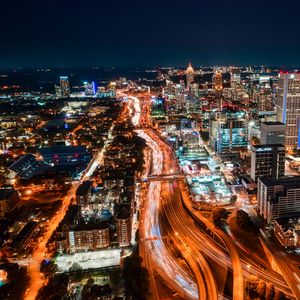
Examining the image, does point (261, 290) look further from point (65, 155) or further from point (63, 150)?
point (63, 150)

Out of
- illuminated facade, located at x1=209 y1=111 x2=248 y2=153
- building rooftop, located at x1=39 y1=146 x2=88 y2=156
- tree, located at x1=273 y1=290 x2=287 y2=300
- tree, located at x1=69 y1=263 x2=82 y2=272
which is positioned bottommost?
tree, located at x1=273 y1=290 x2=287 y2=300

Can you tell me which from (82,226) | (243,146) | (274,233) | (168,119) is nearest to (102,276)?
(82,226)

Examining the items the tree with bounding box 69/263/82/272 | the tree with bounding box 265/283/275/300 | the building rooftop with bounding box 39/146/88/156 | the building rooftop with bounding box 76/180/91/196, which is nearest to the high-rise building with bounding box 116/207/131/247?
the tree with bounding box 69/263/82/272

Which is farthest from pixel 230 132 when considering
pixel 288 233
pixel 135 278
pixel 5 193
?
pixel 135 278

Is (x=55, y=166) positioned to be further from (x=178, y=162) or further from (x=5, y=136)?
(x=5, y=136)

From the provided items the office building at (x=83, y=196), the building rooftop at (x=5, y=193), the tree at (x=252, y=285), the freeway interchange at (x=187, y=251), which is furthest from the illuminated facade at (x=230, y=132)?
the tree at (x=252, y=285)

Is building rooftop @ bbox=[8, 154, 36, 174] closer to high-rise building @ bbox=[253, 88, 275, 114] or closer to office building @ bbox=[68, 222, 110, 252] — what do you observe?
office building @ bbox=[68, 222, 110, 252]
